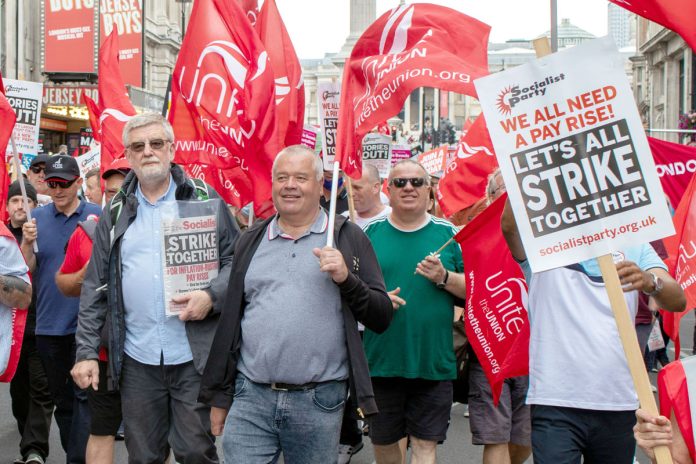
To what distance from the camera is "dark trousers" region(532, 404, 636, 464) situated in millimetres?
4180

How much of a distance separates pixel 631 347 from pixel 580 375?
1.04m

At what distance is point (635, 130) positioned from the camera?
3.35 meters

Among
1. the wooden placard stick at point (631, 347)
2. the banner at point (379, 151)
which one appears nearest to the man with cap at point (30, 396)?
the wooden placard stick at point (631, 347)

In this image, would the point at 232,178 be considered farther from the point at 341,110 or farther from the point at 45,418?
the point at 341,110

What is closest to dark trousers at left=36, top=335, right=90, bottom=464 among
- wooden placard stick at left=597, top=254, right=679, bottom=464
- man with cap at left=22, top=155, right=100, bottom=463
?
man with cap at left=22, top=155, right=100, bottom=463

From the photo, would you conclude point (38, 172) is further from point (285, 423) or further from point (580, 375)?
point (580, 375)

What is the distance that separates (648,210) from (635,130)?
10.6 inches

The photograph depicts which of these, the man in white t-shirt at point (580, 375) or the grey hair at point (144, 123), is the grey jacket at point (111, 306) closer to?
the grey hair at point (144, 123)

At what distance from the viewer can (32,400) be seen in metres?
6.70

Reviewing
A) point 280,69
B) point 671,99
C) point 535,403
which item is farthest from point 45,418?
point 671,99

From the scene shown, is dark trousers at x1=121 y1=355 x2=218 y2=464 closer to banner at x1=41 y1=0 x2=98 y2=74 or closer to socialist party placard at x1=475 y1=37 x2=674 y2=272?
socialist party placard at x1=475 y1=37 x2=674 y2=272

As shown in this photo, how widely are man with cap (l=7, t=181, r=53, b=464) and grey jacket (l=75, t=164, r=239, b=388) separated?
1966 mm

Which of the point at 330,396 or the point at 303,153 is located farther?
the point at 303,153


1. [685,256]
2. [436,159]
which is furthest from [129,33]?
[685,256]
